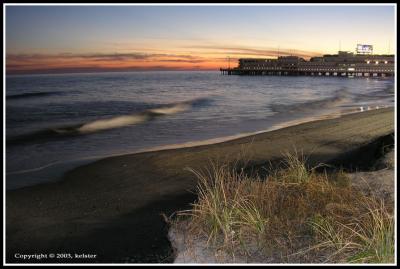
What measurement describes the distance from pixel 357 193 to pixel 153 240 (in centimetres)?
334

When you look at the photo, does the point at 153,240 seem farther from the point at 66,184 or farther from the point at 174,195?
the point at 66,184

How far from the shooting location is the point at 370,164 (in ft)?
33.4

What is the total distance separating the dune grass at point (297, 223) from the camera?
207 inches

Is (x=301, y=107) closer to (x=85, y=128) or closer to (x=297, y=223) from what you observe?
(x=85, y=128)

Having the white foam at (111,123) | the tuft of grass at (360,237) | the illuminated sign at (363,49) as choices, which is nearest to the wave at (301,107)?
the white foam at (111,123)

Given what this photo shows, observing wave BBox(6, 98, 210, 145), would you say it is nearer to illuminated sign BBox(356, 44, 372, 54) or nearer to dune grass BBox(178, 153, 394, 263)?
dune grass BBox(178, 153, 394, 263)

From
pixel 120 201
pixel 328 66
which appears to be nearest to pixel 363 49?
pixel 328 66

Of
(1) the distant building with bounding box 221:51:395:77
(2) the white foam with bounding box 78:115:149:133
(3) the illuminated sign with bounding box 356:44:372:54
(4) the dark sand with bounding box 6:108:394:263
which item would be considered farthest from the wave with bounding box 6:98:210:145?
(3) the illuminated sign with bounding box 356:44:372:54

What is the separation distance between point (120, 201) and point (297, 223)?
3.40m

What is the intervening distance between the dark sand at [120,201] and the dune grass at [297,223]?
85 cm

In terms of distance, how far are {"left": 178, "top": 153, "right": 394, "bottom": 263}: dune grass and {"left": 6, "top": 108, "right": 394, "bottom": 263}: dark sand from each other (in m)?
0.85

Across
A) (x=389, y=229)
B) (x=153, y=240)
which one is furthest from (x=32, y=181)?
(x=389, y=229)

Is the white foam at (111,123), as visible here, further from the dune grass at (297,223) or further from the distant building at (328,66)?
the distant building at (328,66)

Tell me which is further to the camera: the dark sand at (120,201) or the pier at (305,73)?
the pier at (305,73)
